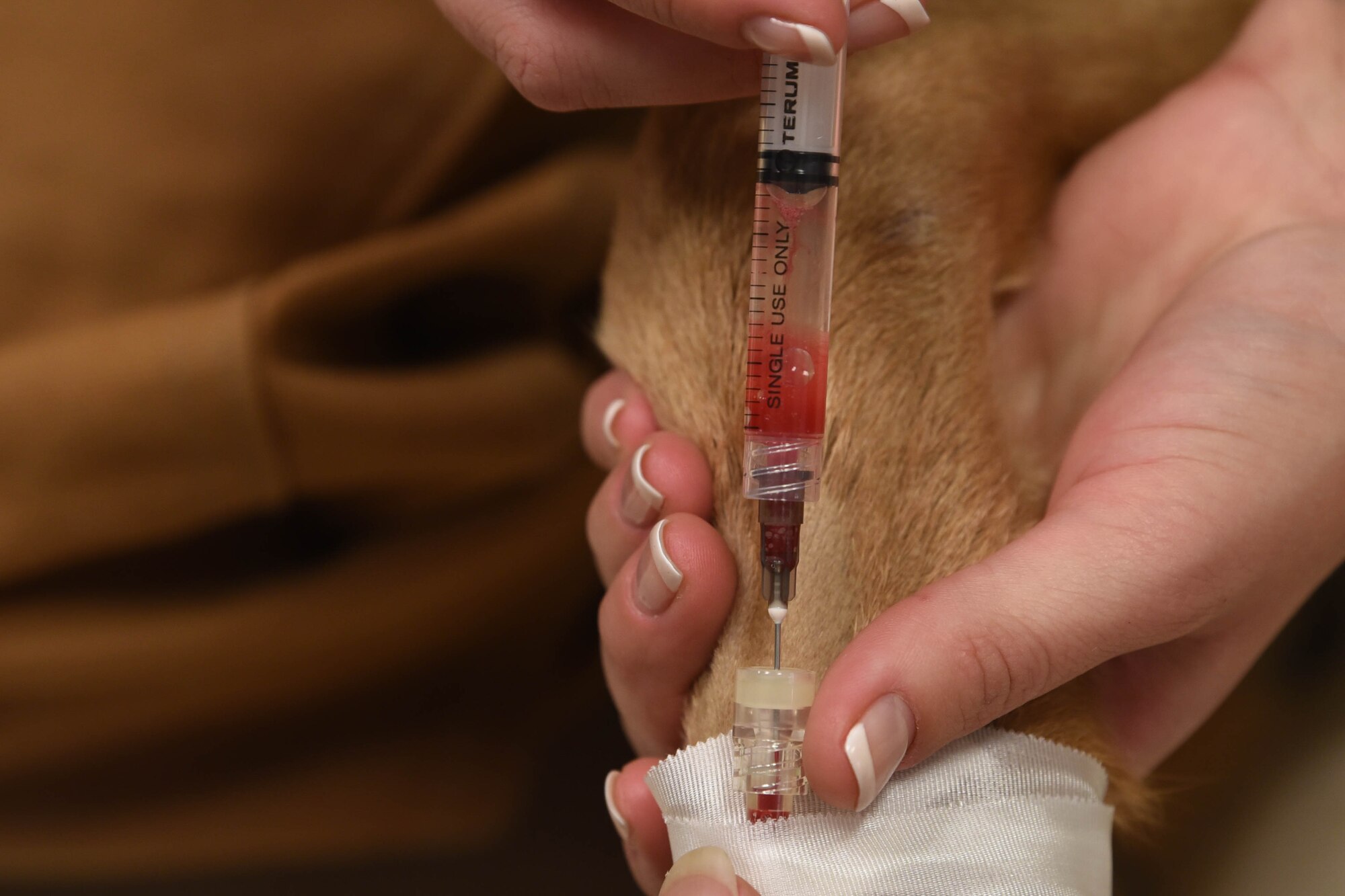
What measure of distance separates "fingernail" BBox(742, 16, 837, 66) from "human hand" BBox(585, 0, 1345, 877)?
0.92 feet

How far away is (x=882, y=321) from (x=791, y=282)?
Result: 0.08 m

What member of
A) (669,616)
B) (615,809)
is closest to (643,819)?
(615,809)

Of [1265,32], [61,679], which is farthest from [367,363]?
[1265,32]

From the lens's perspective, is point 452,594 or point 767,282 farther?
point 452,594

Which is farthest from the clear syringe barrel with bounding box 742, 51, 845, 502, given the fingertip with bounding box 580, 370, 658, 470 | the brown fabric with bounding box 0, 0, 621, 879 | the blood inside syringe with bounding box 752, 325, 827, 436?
the brown fabric with bounding box 0, 0, 621, 879

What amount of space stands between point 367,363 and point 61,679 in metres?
0.41

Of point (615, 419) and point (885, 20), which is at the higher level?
point (885, 20)

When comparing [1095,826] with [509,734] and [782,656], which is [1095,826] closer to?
[782,656]

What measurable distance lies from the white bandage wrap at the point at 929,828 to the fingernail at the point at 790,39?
0.41 m

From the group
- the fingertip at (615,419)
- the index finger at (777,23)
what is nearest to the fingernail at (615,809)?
the fingertip at (615,419)

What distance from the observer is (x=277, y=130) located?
103 cm

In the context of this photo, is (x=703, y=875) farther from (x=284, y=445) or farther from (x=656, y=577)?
(x=284, y=445)

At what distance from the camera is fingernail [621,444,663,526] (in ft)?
2.59

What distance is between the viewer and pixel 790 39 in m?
0.63
